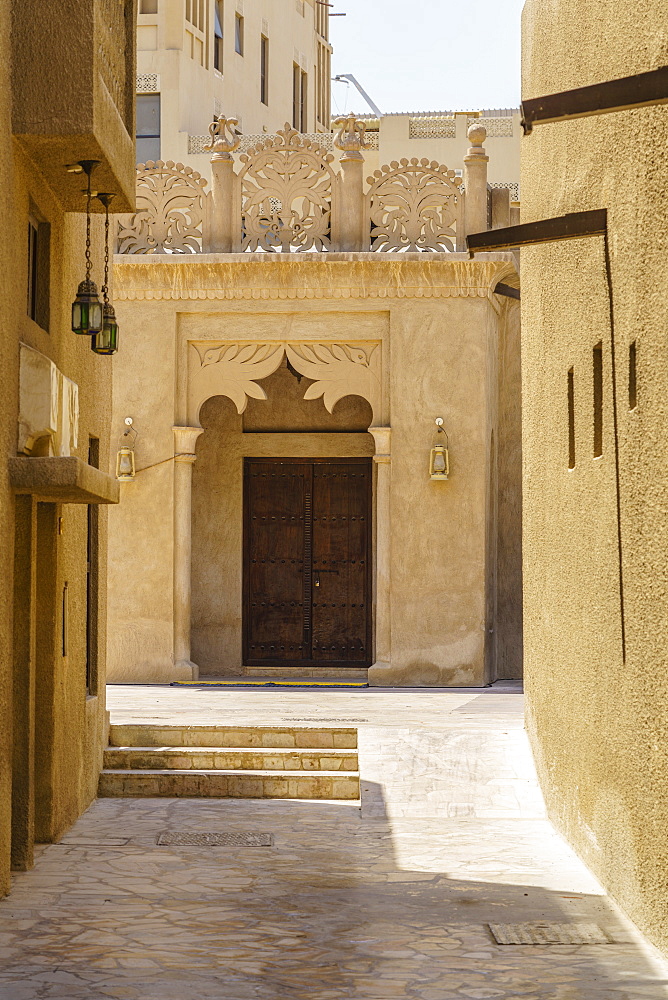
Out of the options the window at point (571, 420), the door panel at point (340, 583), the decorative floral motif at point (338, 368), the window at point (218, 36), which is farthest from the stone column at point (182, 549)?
the window at point (218, 36)

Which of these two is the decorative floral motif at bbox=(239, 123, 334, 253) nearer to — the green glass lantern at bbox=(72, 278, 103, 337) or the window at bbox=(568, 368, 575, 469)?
the window at bbox=(568, 368, 575, 469)

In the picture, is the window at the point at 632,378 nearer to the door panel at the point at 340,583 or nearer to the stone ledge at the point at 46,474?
the stone ledge at the point at 46,474

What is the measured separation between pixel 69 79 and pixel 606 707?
462cm

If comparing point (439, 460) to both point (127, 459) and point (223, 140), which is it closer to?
A: point (127, 459)

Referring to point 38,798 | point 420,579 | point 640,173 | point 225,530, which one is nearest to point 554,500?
point 640,173

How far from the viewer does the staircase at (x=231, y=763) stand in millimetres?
11453

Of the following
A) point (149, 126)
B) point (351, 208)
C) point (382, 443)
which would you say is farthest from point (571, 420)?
point (149, 126)

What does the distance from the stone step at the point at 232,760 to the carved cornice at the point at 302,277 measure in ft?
19.9

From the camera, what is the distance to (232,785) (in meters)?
11.5

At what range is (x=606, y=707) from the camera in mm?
8094

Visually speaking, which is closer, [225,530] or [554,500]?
[554,500]

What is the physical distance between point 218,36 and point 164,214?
17002 millimetres

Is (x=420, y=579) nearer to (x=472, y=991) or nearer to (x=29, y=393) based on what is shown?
(x=29, y=393)

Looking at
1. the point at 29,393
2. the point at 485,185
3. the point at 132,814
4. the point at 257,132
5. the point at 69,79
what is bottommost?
the point at 132,814
